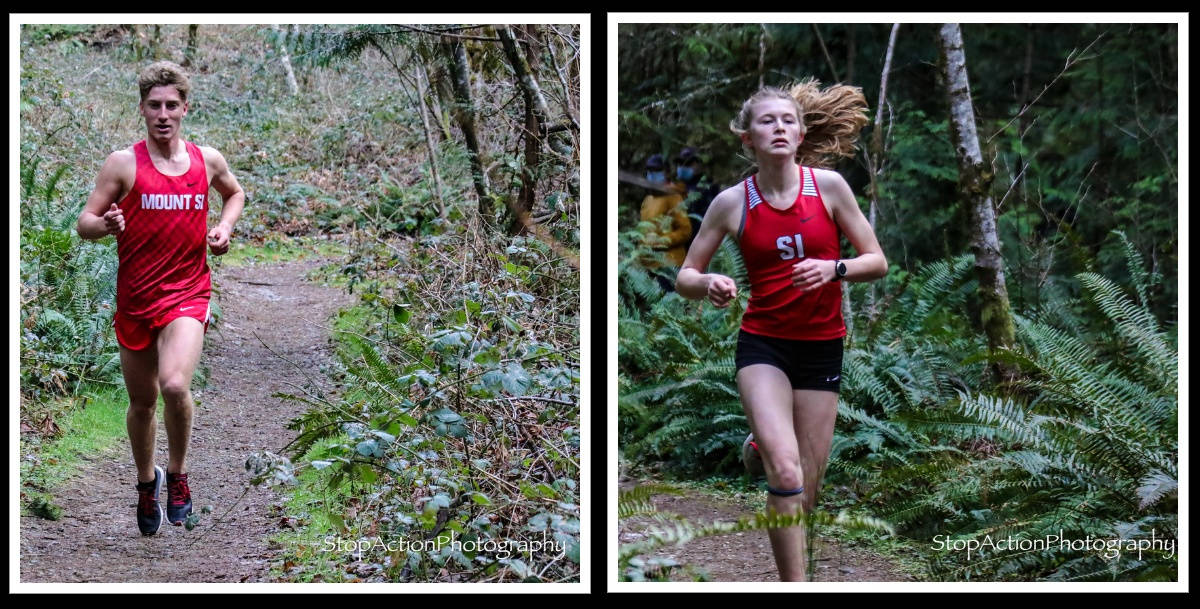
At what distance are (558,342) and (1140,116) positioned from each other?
4.53m

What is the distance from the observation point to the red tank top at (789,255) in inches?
149

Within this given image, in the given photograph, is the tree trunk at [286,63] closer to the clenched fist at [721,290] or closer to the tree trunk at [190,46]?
the tree trunk at [190,46]

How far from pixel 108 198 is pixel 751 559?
284 cm

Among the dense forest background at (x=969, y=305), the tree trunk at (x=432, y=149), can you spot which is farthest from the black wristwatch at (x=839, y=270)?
the tree trunk at (x=432, y=149)

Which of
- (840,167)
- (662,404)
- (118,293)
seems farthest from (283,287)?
(840,167)

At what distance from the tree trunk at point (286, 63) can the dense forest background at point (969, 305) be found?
4.88ft

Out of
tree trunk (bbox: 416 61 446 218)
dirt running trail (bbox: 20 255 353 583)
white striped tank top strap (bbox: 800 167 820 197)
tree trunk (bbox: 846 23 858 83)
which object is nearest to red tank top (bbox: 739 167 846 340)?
white striped tank top strap (bbox: 800 167 820 197)

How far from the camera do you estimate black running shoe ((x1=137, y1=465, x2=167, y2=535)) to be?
13.2 ft

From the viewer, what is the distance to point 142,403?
13.6 ft

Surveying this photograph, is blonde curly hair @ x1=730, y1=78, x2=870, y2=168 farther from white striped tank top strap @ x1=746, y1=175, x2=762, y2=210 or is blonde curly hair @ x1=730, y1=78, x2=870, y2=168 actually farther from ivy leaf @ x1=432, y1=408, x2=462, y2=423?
ivy leaf @ x1=432, y1=408, x2=462, y2=423

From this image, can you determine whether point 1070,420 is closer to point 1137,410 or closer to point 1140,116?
point 1137,410

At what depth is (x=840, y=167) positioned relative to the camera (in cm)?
716

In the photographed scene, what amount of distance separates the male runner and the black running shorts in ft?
6.59

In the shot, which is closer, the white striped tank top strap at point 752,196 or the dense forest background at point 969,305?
the white striped tank top strap at point 752,196
